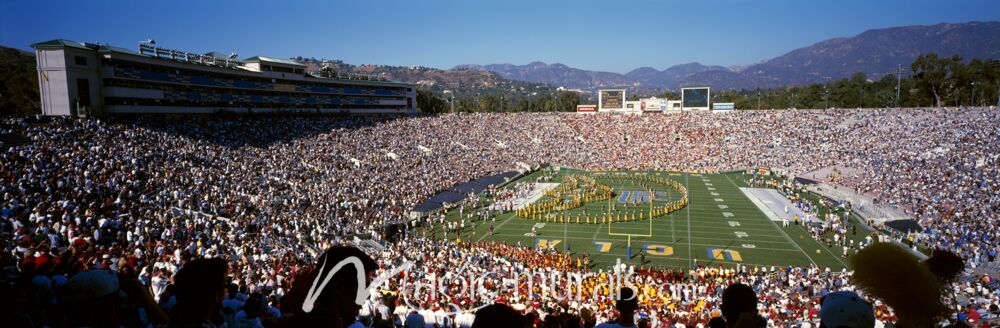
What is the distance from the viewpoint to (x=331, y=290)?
7.60 ft

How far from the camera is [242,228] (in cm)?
1838

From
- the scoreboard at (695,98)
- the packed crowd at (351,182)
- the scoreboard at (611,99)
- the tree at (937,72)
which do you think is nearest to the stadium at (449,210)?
the packed crowd at (351,182)

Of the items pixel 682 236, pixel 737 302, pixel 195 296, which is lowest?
pixel 682 236

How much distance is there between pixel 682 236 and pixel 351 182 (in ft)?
58.7

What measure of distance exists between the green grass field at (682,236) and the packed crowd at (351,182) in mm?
2389

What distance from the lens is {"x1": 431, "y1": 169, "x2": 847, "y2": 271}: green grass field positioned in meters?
21.7

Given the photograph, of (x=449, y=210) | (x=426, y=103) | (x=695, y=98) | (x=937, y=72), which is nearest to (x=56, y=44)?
(x=449, y=210)

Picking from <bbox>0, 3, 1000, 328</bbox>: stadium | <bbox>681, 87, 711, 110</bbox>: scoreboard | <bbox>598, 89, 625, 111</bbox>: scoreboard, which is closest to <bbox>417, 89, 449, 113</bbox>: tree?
<bbox>0, 3, 1000, 328</bbox>: stadium

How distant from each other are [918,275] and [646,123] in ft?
211

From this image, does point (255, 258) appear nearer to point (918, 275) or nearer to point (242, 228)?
point (242, 228)

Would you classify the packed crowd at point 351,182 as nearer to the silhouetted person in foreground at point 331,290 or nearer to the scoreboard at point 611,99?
the silhouetted person in foreground at point 331,290

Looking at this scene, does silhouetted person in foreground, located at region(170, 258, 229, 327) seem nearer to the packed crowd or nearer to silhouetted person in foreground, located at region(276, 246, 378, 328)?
silhouetted person in foreground, located at region(276, 246, 378, 328)

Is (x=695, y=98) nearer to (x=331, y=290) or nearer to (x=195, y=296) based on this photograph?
(x=331, y=290)

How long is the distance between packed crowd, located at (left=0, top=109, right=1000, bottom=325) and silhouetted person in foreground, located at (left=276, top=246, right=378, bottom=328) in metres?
0.97
